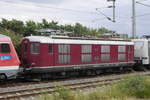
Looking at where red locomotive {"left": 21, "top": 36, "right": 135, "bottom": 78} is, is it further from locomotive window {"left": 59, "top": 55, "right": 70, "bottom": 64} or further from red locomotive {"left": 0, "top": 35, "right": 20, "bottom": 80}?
red locomotive {"left": 0, "top": 35, "right": 20, "bottom": 80}

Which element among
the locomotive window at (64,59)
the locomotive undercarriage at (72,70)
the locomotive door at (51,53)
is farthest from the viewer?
the locomotive window at (64,59)

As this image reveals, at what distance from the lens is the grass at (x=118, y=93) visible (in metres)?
11.9

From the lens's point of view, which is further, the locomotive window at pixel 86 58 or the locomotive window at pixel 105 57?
the locomotive window at pixel 105 57

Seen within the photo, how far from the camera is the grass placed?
1195 centimetres

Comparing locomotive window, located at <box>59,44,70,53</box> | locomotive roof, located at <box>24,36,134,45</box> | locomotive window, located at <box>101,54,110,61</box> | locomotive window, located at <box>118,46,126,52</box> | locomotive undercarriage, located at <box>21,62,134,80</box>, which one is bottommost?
locomotive undercarriage, located at <box>21,62,134,80</box>

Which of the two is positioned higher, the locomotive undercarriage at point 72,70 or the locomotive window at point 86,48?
the locomotive window at point 86,48

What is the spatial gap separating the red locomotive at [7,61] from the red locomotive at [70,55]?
1.95 meters

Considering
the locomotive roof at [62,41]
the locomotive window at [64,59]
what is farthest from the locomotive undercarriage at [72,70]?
the locomotive roof at [62,41]

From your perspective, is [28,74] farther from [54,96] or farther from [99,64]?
[54,96]

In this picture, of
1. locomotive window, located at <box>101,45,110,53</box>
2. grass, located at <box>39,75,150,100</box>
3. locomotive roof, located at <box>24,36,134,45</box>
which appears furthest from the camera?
locomotive window, located at <box>101,45,110,53</box>

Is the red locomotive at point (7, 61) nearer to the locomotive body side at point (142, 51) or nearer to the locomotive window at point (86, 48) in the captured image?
the locomotive window at point (86, 48)

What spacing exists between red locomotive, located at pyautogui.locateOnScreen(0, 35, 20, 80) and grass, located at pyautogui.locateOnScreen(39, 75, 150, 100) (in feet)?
22.5

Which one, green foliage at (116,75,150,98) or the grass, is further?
green foliage at (116,75,150,98)

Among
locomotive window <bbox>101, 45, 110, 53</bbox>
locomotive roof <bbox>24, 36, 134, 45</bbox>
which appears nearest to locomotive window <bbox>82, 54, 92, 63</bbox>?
locomotive roof <bbox>24, 36, 134, 45</bbox>
